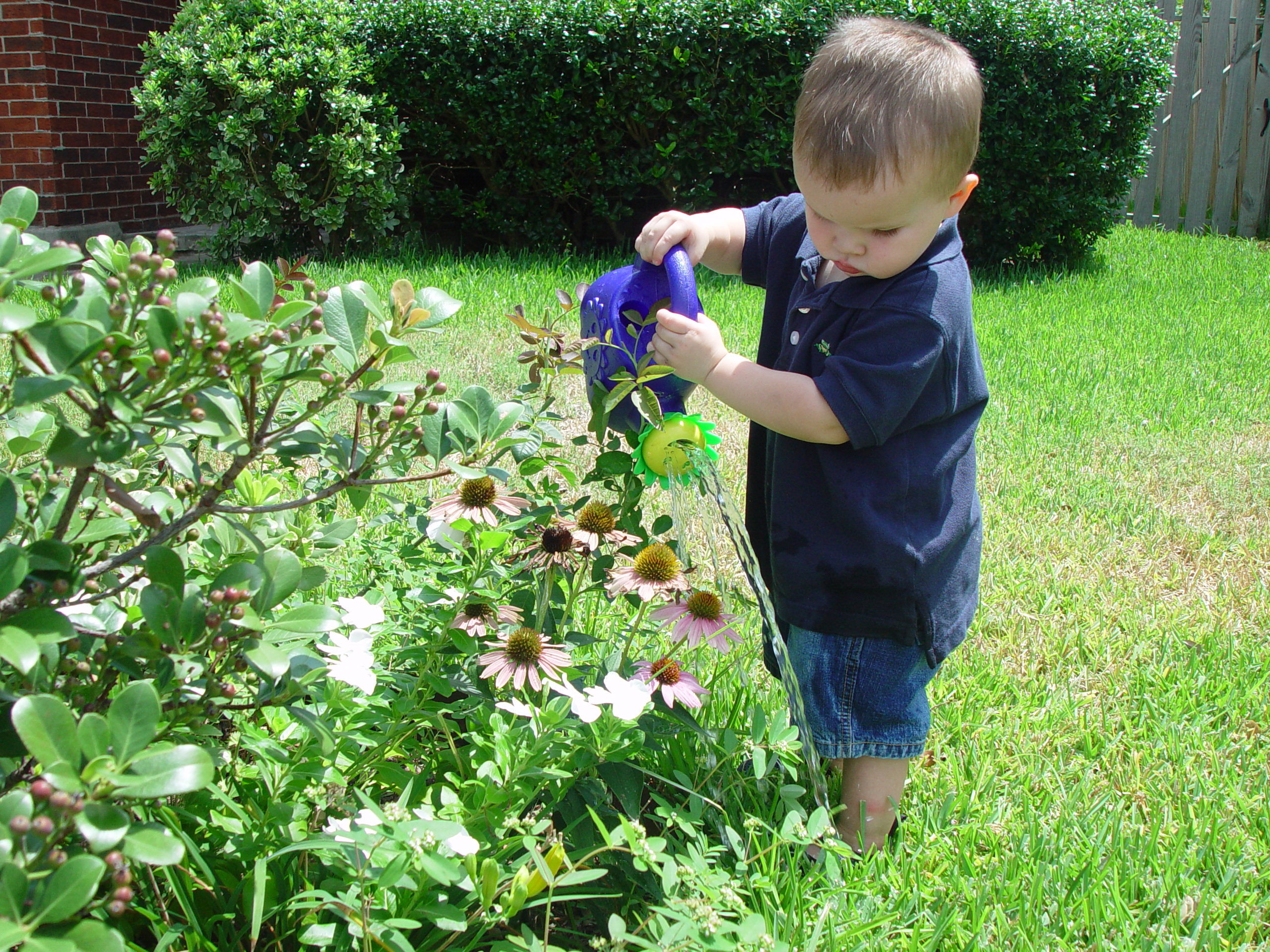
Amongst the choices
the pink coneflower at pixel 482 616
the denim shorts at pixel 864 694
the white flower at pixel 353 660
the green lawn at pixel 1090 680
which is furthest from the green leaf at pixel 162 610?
the denim shorts at pixel 864 694

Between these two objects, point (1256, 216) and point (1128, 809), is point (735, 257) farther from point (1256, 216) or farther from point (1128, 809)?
point (1256, 216)

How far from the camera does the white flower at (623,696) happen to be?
133cm

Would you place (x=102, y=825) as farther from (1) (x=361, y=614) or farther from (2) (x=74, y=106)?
(2) (x=74, y=106)

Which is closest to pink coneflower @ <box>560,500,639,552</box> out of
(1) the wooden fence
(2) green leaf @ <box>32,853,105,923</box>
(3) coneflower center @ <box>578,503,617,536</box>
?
(3) coneflower center @ <box>578,503,617,536</box>

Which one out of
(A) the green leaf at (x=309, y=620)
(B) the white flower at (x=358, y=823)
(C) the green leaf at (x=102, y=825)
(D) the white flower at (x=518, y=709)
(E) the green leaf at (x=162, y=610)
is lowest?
(B) the white flower at (x=358, y=823)

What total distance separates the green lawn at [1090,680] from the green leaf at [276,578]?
819mm

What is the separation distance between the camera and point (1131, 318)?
17.8ft

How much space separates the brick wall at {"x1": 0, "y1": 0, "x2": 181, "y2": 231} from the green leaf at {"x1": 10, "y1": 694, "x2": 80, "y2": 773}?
6.94 meters

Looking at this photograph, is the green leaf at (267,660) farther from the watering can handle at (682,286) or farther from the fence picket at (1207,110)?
the fence picket at (1207,110)

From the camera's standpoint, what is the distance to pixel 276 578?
110 centimetres

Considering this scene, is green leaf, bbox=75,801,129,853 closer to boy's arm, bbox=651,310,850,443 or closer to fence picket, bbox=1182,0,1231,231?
boy's arm, bbox=651,310,850,443

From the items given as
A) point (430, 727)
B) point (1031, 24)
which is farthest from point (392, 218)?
point (430, 727)

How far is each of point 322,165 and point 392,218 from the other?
0.49m

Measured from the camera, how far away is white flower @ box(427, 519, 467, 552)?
1498 millimetres
